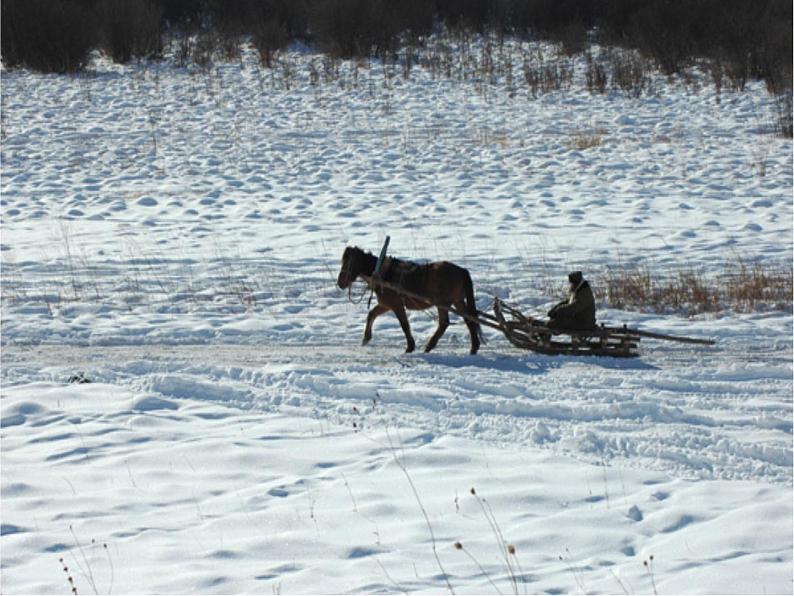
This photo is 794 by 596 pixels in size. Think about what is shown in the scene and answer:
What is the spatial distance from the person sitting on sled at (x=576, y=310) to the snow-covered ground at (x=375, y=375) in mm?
372

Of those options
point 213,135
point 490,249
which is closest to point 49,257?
point 490,249

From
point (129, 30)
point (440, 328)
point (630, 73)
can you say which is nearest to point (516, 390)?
point (440, 328)

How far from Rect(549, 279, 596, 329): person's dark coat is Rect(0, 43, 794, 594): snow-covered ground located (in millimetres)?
369

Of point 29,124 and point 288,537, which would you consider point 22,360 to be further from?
point 29,124

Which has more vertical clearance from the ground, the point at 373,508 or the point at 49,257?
the point at 49,257

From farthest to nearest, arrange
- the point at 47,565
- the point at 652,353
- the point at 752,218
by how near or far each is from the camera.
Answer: the point at 752,218 → the point at 652,353 → the point at 47,565

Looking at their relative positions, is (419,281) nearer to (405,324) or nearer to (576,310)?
(405,324)

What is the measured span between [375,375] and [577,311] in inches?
82.5

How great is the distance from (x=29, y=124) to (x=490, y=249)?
→ 1427 cm

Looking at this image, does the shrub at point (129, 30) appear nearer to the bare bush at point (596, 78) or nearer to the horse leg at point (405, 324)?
the bare bush at point (596, 78)

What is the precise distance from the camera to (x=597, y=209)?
17.8 metres

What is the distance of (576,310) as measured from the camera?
388 inches

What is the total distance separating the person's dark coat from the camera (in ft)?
32.2

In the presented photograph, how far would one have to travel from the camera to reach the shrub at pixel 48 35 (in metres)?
28.5
